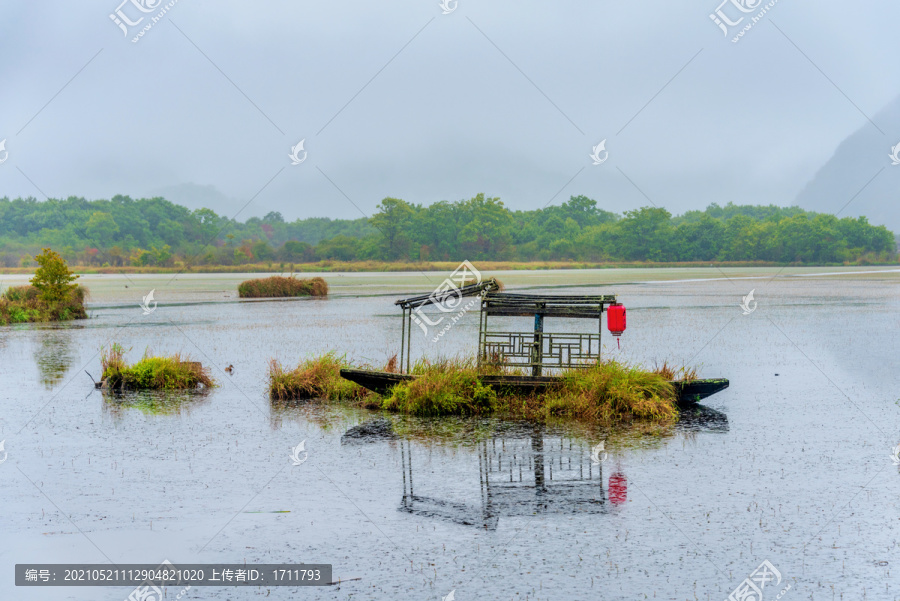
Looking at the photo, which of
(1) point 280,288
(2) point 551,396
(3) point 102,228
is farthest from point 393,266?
(2) point 551,396

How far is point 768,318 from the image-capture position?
4028cm

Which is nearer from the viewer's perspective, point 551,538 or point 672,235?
point 551,538

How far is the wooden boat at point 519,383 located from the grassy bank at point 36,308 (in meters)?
29.8

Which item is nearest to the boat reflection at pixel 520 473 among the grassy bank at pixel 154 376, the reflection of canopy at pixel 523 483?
the reflection of canopy at pixel 523 483

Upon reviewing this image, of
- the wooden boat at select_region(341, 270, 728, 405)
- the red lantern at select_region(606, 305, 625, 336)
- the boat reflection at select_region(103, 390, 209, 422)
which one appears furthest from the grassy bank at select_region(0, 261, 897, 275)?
the red lantern at select_region(606, 305, 625, 336)

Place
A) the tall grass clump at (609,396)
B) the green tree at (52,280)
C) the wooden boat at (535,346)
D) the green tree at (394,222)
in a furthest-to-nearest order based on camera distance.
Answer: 1. the green tree at (394,222)
2. the green tree at (52,280)
3. the wooden boat at (535,346)
4. the tall grass clump at (609,396)

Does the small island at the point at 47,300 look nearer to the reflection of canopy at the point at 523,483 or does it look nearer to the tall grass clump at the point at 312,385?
the tall grass clump at the point at 312,385

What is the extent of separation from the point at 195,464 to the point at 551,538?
6433mm

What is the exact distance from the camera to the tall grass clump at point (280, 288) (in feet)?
203

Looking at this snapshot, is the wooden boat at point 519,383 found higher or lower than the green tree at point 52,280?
lower

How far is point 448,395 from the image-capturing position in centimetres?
1694

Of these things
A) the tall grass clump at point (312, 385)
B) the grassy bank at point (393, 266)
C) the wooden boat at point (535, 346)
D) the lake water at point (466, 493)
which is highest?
the grassy bank at point (393, 266)

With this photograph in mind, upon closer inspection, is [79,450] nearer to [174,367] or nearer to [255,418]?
[255,418]

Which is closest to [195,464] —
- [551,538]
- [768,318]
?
[551,538]
